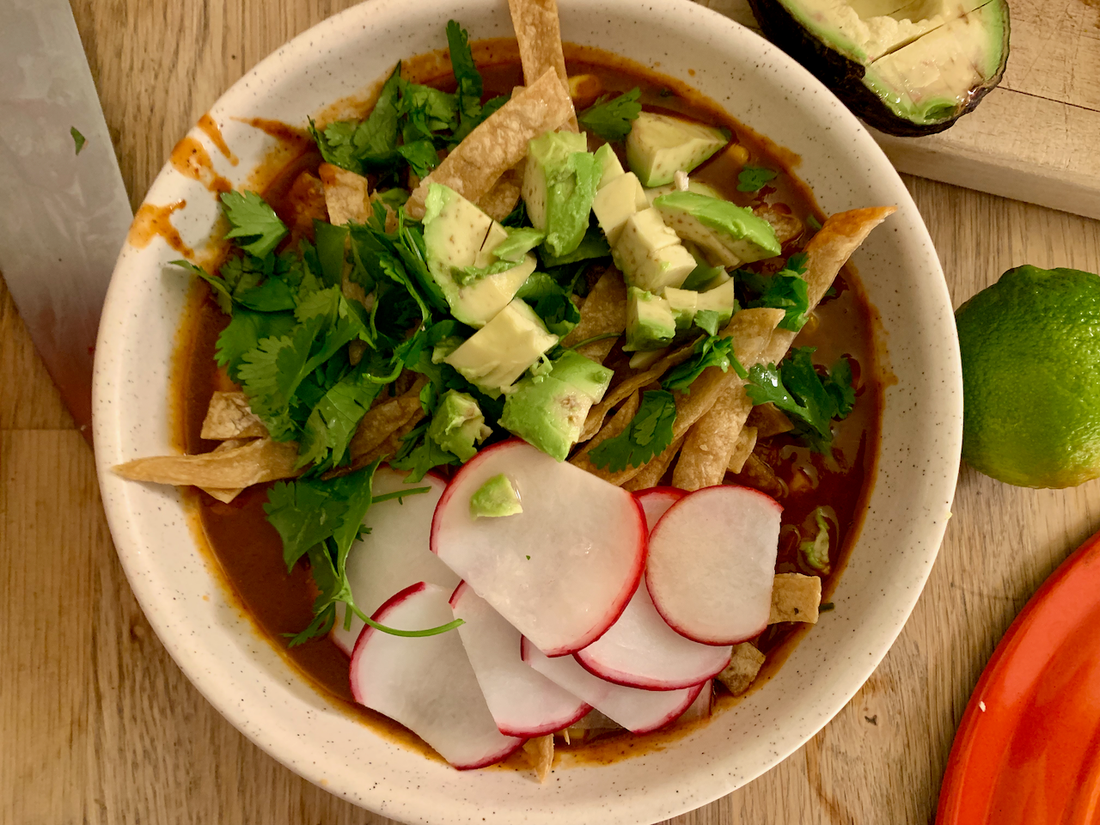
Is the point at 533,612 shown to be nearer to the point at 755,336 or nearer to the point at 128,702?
the point at 755,336

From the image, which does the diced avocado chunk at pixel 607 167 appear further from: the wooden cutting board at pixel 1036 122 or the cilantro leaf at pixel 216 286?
the cilantro leaf at pixel 216 286

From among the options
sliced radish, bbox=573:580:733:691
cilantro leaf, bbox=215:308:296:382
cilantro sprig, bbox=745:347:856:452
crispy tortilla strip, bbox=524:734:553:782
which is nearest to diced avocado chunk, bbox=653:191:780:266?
cilantro sprig, bbox=745:347:856:452

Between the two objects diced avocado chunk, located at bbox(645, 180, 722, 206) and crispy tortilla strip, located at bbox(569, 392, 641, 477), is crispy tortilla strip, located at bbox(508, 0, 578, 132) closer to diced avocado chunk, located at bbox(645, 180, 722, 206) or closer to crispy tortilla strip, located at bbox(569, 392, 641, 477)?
diced avocado chunk, located at bbox(645, 180, 722, 206)

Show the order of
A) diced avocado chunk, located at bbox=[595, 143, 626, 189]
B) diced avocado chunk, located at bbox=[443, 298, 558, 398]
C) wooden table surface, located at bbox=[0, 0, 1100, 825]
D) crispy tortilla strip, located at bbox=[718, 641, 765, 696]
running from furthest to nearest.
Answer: wooden table surface, located at bbox=[0, 0, 1100, 825], crispy tortilla strip, located at bbox=[718, 641, 765, 696], diced avocado chunk, located at bbox=[595, 143, 626, 189], diced avocado chunk, located at bbox=[443, 298, 558, 398]

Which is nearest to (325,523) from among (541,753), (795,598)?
(541,753)

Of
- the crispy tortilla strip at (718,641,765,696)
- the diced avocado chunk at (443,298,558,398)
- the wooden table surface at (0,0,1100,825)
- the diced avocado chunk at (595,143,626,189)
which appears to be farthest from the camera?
the wooden table surface at (0,0,1100,825)

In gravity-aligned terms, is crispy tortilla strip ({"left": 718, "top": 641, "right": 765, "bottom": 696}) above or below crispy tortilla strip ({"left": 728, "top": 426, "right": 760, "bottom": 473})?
below
